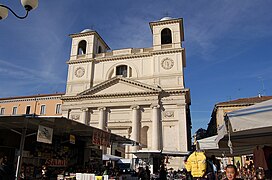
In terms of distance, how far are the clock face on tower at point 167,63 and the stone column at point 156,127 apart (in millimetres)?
5262

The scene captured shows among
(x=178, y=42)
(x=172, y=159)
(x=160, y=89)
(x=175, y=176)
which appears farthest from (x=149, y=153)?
(x=178, y=42)

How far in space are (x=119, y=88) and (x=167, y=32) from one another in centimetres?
1051

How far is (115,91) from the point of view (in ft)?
98.0

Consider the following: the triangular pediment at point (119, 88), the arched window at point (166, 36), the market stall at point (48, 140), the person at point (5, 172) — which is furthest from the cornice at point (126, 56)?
the person at point (5, 172)

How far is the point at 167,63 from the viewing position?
29.9m

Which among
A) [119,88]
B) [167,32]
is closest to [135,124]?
[119,88]

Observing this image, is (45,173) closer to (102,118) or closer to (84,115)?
(102,118)

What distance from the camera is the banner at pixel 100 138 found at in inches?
457

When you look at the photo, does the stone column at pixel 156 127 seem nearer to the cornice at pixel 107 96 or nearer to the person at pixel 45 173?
the cornice at pixel 107 96

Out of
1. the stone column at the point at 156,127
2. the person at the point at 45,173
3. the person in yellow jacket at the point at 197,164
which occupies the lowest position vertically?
the person at the point at 45,173

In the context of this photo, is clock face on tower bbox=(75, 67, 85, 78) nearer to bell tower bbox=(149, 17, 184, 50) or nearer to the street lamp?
bell tower bbox=(149, 17, 184, 50)

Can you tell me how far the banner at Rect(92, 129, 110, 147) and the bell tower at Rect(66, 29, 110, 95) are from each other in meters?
20.4

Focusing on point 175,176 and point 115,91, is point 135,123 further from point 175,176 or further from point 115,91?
point 175,176

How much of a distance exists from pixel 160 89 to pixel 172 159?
26.1 feet
